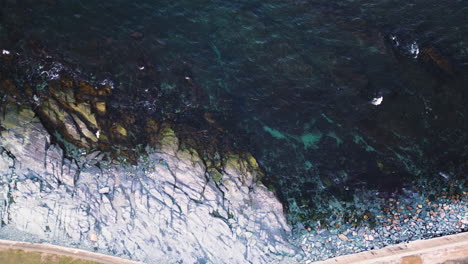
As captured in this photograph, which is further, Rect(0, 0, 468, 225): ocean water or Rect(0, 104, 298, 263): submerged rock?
Rect(0, 0, 468, 225): ocean water

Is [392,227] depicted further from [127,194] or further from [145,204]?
[127,194]

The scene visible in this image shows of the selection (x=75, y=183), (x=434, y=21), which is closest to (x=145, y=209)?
(x=75, y=183)

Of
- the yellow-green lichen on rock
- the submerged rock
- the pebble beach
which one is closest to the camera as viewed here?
the submerged rock

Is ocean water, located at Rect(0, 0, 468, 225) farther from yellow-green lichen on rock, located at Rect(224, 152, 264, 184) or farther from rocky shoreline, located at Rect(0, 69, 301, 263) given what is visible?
rocky shoreline, located at Rect(0, 69, 301, 263)

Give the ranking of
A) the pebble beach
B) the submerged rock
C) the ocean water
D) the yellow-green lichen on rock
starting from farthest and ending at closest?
the ocean water < the yellow-green lichen on rock < the pebble beach < the submerged rock

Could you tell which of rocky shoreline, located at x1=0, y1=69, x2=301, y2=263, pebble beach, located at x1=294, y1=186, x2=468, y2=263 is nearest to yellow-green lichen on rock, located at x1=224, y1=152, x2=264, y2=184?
rocky shoreline, located at x1=0, y1=69, x2=301, y2=263

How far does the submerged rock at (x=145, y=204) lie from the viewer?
93.2ft

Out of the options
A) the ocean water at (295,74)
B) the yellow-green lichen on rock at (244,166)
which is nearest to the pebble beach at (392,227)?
the ocean water at (295,74)

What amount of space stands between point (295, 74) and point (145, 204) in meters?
14.1

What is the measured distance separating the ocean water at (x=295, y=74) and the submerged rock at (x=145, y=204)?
219 centimetres

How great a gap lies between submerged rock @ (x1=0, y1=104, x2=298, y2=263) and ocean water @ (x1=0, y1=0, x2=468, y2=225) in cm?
219

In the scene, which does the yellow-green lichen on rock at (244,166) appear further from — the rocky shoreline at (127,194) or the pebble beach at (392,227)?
the pebble beach at (392,227)

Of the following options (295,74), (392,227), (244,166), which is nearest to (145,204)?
(244,166)

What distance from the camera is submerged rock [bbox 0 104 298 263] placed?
28.4 m
